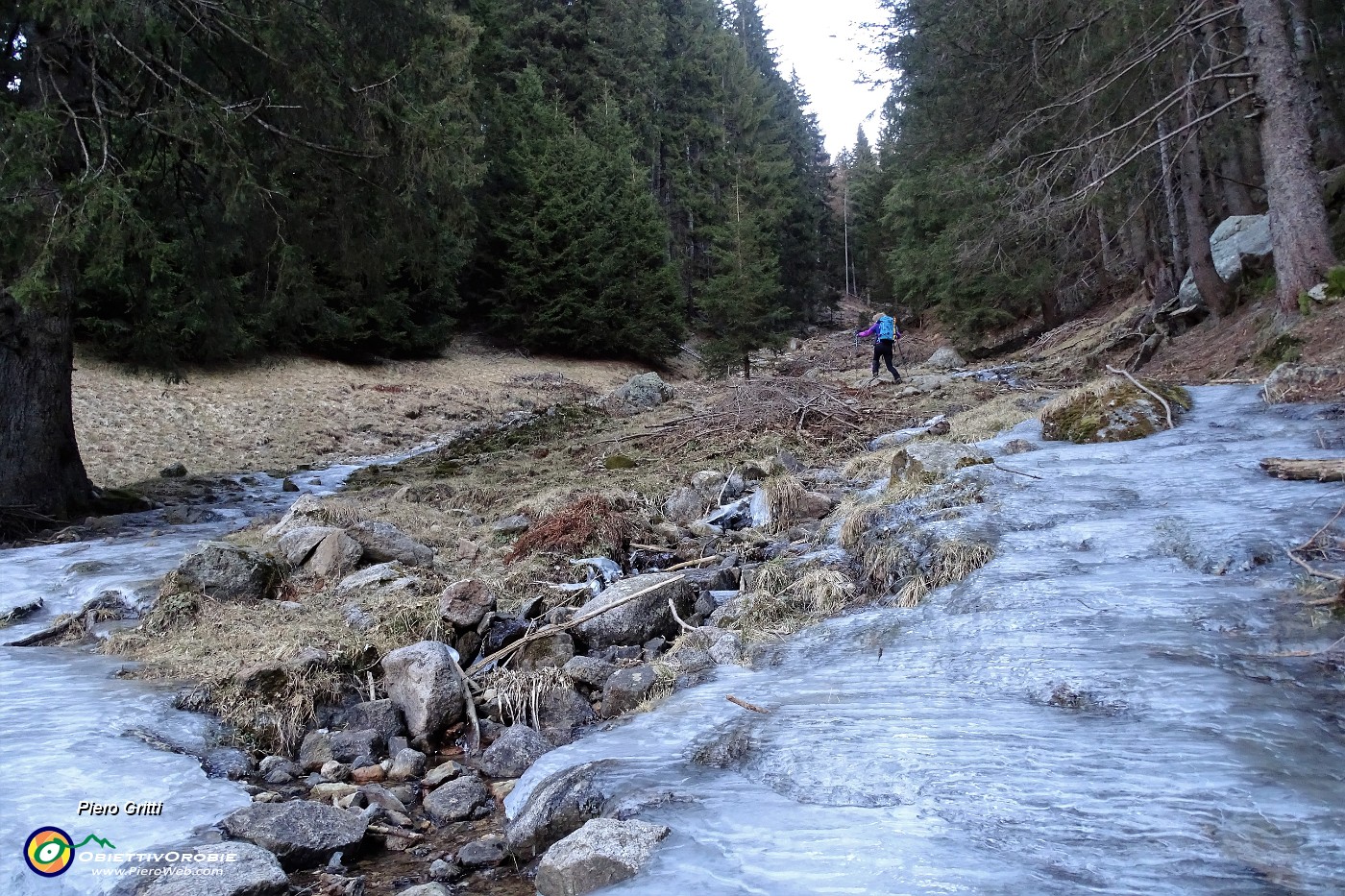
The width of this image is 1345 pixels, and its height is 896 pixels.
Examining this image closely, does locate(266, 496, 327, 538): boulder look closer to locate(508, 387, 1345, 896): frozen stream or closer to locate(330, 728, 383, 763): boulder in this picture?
locate(330, 728, 383, 763): boulder

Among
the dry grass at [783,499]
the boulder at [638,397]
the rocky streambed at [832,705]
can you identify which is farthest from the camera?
the boulder at [638,397]

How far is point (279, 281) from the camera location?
10000mm

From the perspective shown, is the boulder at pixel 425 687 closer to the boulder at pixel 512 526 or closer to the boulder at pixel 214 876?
the boulder at pixel 214 876

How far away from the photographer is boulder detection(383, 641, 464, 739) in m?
4.54

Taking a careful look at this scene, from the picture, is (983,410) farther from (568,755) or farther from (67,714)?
(67,714)

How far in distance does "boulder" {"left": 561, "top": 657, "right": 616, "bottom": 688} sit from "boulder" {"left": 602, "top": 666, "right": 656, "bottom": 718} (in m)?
0.15

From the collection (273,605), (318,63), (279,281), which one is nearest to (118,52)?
(318,63)

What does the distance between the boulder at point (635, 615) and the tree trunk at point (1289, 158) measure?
8604 mm

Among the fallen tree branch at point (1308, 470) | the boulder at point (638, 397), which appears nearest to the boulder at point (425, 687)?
the fallen tree branch at point (1308, 470)

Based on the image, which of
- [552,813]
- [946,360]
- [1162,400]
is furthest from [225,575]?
[946,360]

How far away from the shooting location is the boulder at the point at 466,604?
5441mm

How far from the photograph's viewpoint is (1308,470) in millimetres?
5492

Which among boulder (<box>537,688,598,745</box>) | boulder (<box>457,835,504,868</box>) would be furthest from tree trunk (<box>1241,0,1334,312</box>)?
boulder (<box>457,835,504,868</box>)

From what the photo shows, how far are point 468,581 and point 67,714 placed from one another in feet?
7.42
